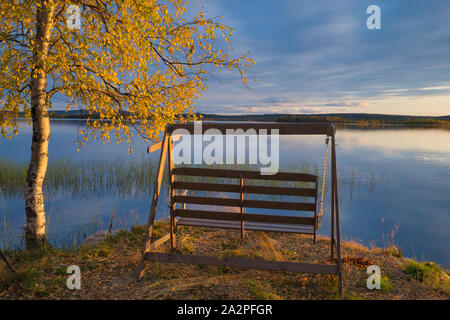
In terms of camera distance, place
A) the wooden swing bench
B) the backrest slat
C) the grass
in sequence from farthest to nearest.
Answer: the backrest slat → the grass → the wooden swing bench

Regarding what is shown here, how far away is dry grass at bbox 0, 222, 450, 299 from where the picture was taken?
4359mm

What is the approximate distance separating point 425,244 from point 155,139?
1071 cm

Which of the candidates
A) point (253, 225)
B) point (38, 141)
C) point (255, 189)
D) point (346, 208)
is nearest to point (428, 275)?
point (253, 225)

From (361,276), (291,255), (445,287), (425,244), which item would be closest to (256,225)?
(291,255)

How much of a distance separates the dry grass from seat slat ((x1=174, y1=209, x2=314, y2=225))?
654 mm

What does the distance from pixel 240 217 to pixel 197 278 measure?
141cm

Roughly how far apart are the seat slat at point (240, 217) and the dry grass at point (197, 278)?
2.15 ft

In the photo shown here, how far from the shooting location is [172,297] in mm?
4195

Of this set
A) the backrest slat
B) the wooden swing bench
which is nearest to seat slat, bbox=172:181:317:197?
the wooden swing bench

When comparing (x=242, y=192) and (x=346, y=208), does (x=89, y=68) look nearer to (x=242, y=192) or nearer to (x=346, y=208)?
(x=242, y=192)

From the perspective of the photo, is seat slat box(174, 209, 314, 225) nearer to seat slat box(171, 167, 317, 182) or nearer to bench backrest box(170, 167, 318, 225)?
bench backrest box(170, 167, 318, 225)

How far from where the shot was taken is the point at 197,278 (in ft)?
15.4

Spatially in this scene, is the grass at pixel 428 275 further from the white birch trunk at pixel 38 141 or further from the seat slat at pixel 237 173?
the white birch trunk at pixel 38 141

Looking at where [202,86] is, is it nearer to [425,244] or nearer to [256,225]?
[256,225]
